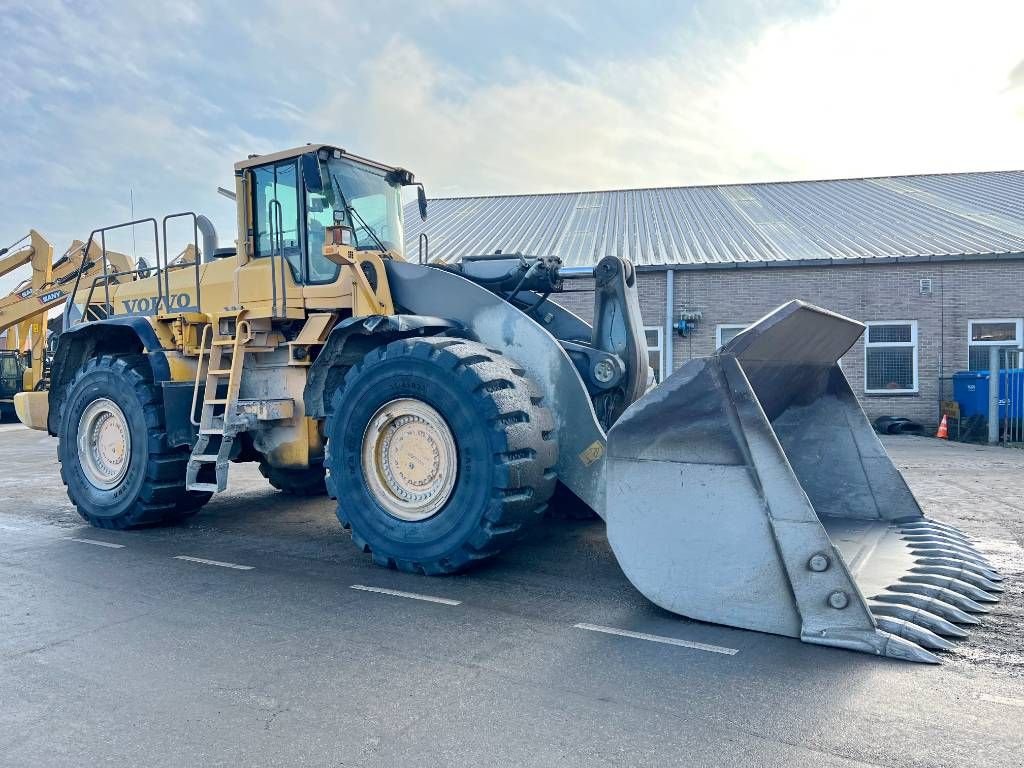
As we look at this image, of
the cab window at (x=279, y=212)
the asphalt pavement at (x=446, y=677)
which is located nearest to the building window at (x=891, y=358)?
the asphalt pavement at (x=446, y=677)

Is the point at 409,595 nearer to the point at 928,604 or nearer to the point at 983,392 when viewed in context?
the point at 928,604

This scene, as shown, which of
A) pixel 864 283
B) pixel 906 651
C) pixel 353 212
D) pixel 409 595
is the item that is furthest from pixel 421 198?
pixel 864 283

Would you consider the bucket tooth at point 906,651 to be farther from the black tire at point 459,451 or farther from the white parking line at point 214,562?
the white parking line at point 214,562

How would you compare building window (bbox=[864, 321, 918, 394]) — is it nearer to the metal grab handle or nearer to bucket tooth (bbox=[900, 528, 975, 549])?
bucket tooth (bbox=[900, 528, 975, 549])

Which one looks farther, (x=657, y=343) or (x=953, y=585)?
(x=657, y=343)

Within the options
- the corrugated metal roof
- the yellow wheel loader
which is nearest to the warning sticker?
the yellow wheel loader

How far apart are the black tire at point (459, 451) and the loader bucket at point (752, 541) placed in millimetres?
656

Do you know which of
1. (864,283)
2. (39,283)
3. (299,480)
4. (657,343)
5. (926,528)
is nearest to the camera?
(926,528)

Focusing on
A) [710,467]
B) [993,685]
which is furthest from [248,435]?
[993,685]

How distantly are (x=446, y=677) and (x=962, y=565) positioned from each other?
3.21 meters

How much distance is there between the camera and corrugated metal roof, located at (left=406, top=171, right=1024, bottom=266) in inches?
743

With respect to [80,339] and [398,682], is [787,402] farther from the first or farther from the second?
[80,339]

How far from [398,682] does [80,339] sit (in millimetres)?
6101

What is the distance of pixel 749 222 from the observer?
72.3 feet
